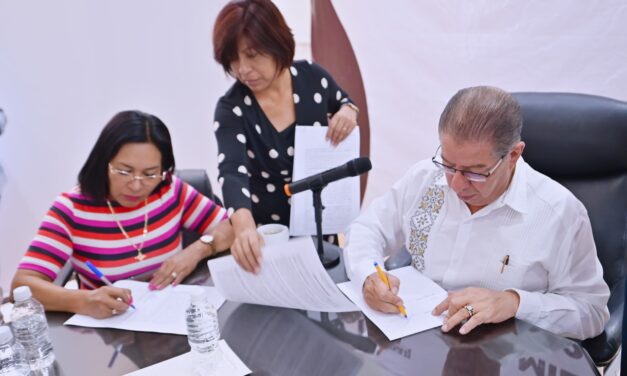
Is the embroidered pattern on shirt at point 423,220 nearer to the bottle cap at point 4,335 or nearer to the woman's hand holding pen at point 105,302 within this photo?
the woman's hand holding pen at point 105,302

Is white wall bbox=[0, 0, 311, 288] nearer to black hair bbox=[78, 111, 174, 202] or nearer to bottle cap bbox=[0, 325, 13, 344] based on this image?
black hair bbox=[78, 111, 174, 202]

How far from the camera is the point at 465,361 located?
0.94 metres

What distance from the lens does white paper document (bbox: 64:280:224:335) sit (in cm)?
111

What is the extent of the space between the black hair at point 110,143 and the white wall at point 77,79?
1.38 meters

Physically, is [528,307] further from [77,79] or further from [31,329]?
[77,79]

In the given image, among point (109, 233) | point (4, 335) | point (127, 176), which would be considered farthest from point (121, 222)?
point (4, 335)

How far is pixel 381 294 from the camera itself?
1.12 metres

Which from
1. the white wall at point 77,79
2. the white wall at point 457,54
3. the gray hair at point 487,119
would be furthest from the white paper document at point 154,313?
the white wall at point 77,79

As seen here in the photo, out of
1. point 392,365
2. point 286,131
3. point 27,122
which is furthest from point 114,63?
point 392,365

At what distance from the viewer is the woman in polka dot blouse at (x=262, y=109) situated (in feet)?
4.70

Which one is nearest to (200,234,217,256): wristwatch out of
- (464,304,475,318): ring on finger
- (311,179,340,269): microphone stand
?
(311,179,340,269): microphone stand

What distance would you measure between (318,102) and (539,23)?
1.04 metres

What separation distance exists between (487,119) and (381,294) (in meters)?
0.49

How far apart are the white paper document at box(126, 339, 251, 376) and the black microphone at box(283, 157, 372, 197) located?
1.49 ft
